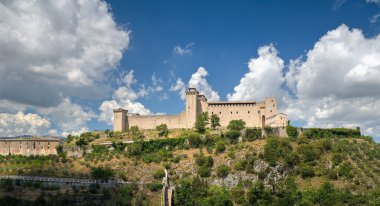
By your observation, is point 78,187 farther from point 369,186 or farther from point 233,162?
point 369,186

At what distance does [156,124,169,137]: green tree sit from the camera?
64.8 metres

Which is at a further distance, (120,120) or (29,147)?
(120,120)

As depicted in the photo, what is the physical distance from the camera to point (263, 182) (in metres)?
48.2

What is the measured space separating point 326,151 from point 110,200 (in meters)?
26.8

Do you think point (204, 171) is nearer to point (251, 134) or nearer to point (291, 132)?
point (251, 134)

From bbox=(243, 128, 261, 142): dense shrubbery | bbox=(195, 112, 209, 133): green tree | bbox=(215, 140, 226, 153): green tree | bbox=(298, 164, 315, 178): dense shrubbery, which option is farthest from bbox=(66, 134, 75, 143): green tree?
bbox=(298, 164, 315, 178): dense shrubbery

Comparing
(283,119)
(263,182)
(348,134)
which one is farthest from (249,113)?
(263,182)

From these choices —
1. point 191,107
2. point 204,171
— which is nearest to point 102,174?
point 204,171

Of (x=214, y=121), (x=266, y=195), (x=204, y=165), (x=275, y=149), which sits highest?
(x=214, y=121)

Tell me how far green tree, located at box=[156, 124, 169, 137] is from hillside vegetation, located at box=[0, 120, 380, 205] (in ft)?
9.31

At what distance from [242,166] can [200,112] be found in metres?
19.7

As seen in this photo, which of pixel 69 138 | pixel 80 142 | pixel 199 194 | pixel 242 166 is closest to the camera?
pixel 199 194

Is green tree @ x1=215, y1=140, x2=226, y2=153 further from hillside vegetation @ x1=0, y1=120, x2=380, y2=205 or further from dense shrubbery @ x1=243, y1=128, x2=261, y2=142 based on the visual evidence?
dense shrubbery @ x1=243, y1=128, x2=261, y2=142

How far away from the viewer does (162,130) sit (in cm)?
6575
